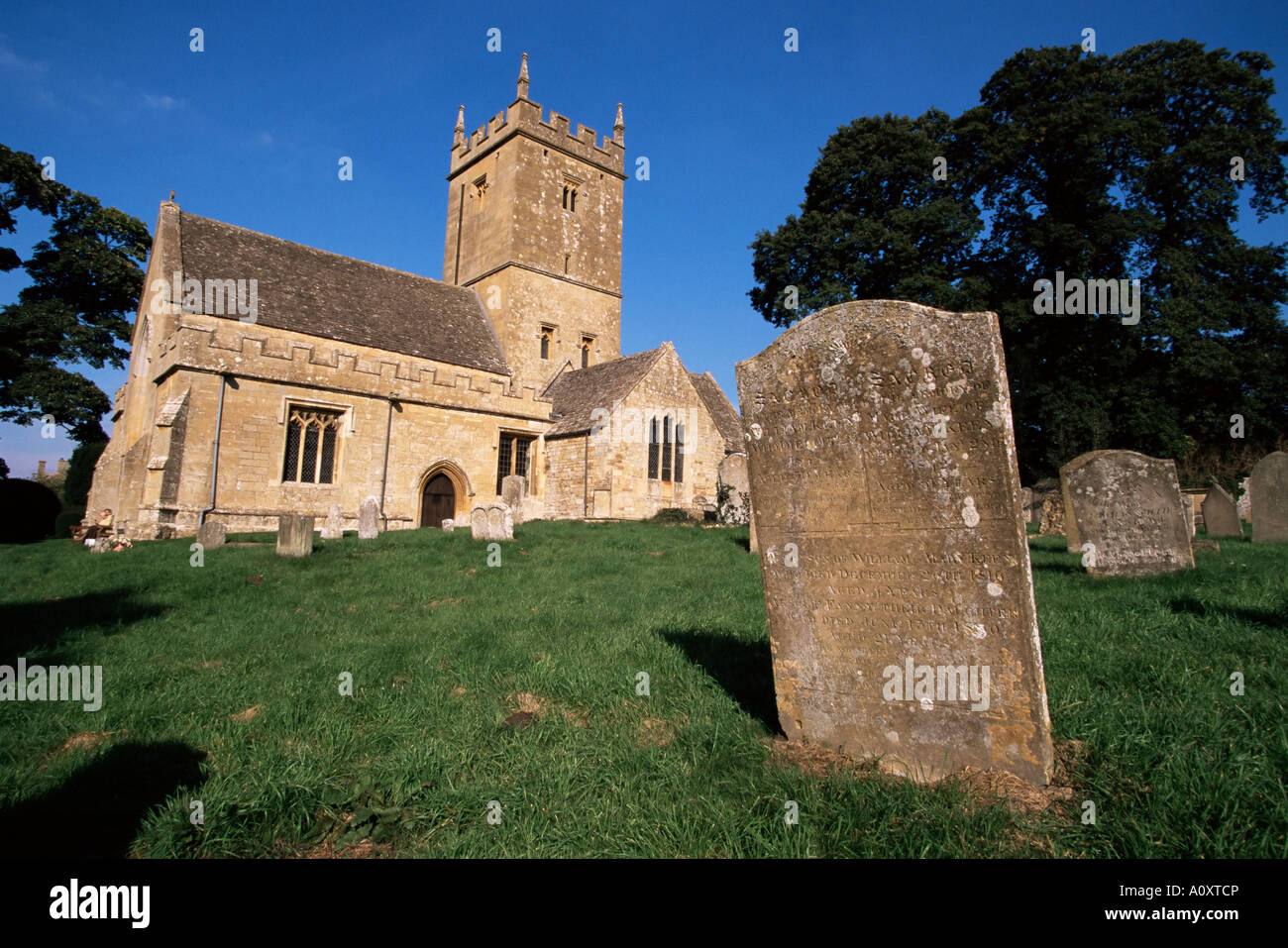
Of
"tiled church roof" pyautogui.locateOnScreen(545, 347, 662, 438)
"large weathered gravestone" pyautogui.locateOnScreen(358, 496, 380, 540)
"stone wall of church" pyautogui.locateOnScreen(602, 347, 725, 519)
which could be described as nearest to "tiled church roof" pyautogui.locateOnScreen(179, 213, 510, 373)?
"tiled church roof" pyautogui.locateOnScreen(545, 347, 662, 438)

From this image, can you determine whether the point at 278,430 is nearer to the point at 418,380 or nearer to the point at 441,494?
the point at 418,380

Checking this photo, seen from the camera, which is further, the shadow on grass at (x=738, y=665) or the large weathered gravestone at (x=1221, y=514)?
the large weathered gravestone at (x=1221, y=514)

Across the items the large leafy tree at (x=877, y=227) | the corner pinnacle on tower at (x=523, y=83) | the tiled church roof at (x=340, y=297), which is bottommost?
the tiled church roof at (x=340, y=297)

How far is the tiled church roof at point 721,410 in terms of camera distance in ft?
88.2

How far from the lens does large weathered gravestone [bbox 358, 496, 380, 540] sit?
1484 cm

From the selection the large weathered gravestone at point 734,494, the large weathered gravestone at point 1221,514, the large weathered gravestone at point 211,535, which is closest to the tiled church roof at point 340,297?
the large weathered gravestone at point 211,535

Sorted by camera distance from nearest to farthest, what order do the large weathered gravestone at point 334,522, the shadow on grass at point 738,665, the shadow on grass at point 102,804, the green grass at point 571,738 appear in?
the green grass at point 571,738
the shadow on grass at point 102,804
the shadow on grass at point 738,665
the large weathered gravestone at point 334,522

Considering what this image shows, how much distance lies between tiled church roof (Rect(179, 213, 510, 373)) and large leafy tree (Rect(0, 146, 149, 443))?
40.8ft

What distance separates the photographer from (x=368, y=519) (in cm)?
1498

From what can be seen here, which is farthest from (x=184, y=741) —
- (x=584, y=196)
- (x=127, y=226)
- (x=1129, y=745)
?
(x=127, y=226)

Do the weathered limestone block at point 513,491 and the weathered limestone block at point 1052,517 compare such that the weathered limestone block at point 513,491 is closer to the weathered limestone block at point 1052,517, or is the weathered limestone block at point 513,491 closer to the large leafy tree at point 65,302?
the weathered limestone block at point 1052,517

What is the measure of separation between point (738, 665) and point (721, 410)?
25261 millimetres

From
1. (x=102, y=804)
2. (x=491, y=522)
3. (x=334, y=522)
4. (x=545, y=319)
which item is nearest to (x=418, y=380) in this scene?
(x=334, y=522)

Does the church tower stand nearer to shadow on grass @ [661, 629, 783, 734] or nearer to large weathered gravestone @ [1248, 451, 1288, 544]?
shadow on grass @ [661, 629, 783, 734]
